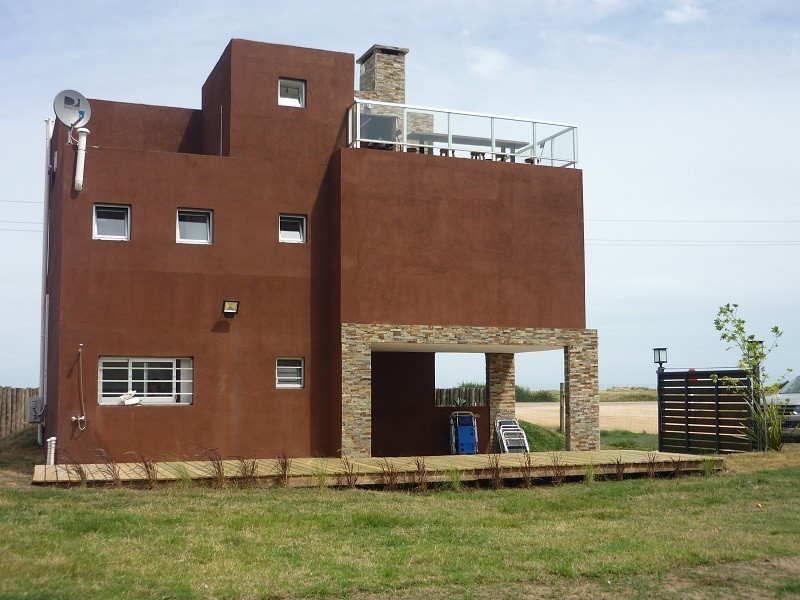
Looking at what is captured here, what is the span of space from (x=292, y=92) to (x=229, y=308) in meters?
4.87

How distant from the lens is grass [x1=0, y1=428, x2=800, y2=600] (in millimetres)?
8594

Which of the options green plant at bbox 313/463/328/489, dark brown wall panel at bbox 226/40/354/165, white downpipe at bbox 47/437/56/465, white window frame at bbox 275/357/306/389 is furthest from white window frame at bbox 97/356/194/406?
dark brown wall panel at bbox 226/40/354/165

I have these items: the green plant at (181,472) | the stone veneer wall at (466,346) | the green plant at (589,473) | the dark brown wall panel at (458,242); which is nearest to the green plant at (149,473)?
the green plant at (181,472)

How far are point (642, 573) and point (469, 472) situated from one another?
6.53m

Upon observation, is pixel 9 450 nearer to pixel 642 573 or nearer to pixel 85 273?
pixel 85 273

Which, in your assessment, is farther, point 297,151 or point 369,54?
point 369,54

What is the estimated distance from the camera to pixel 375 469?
1547cm

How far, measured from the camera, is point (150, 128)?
70.3ft

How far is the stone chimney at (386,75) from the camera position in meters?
22.7

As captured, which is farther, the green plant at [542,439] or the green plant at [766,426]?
the green plant at [542,439]

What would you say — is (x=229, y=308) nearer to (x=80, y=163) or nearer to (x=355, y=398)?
(x=355, y=398)

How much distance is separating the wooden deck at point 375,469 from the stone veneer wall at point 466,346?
1.10 metres

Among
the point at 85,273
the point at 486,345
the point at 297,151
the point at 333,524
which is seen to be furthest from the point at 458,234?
the point at 333,524

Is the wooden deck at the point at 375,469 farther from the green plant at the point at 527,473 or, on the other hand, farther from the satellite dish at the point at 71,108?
Result: the satellite dish at the point at 71,108
